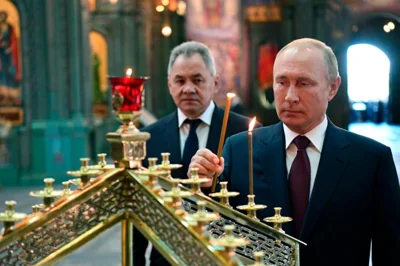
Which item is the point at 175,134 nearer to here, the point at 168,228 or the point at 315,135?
the point at 315,135

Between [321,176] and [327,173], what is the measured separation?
0.03 m

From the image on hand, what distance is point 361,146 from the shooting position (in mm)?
3047

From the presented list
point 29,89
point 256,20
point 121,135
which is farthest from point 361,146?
point 256,20

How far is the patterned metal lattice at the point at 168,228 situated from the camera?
5.63 feet

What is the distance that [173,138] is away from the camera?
4422 mm

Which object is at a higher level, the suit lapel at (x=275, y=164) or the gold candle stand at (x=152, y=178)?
the gold candle stand at (x=152, y=178)

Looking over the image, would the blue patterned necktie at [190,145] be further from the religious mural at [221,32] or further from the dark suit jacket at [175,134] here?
the religious mural at [221,32]

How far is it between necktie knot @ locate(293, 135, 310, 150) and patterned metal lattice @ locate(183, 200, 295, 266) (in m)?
0.65

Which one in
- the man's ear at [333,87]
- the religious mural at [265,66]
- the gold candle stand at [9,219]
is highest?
the man's ear at [333,87]

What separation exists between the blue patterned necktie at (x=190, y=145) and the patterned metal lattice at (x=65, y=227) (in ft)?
8.06

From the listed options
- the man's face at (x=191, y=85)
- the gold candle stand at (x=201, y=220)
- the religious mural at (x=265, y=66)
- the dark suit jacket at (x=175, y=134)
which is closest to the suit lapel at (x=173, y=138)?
the dark suit jacket at (x=175, y=134)

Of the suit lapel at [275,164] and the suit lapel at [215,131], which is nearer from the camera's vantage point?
the suit lapel at [275,164]

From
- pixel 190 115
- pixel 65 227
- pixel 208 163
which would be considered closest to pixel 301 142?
pixel 208 163

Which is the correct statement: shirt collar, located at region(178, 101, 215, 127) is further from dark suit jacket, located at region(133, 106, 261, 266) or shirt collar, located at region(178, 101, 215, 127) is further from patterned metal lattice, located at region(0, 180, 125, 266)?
patterned metal lattice, located at region(0, 180, 125, 266)
